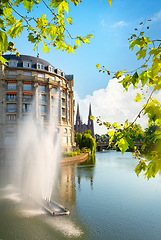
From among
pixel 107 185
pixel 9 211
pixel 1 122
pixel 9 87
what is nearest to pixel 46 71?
pixel 9 87

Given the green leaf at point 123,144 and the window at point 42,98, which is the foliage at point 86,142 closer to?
the window at point 42,98

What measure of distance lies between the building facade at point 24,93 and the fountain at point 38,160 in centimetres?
157

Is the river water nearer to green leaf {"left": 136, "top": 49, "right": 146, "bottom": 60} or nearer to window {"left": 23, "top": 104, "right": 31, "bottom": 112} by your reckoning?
green leaf {"left": 136, "top": 49, "right": 146, "bottom": 60}

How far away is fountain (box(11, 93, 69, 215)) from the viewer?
15.6m

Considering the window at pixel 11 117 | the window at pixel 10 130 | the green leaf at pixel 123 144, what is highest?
the window at pixel 11 117

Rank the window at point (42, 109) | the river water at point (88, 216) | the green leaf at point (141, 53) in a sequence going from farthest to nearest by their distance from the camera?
the window at point (42, 109), the river water at point (88, 216), the green leaf at point (141, 53)

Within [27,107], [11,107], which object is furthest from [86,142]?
[11,107]

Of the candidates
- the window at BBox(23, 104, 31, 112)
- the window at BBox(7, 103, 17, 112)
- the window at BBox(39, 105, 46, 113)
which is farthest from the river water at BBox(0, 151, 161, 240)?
the window at BBox(39, 105, 46, 113)

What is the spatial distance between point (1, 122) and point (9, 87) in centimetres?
864

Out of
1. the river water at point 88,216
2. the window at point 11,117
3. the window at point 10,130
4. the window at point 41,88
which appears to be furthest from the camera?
the window at point 41,88

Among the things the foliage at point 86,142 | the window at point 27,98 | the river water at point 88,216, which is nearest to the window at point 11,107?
the window at point 27,98

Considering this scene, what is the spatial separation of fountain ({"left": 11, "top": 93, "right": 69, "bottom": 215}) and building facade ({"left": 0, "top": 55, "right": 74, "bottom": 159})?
5.16ft

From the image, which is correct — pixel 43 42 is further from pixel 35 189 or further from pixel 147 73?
pixel 35 189

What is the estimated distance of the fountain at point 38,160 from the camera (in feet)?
51.3
